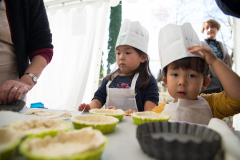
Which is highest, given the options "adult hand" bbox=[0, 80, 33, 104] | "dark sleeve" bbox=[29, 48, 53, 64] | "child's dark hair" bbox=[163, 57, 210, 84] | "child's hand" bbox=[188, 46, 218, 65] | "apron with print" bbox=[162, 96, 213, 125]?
"dark sleeve" bbox=[29, 48, 53, 64]

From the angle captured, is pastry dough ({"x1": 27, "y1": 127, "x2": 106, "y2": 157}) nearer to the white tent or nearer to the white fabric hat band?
the white fabric hat band

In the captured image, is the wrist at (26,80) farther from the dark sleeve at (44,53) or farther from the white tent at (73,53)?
the white tent at (73,53)

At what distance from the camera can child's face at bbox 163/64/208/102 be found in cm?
91

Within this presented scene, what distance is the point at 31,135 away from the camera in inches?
14.3

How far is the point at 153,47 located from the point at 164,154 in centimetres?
268

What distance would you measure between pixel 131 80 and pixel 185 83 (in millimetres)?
666

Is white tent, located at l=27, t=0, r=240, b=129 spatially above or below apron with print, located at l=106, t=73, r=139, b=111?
above

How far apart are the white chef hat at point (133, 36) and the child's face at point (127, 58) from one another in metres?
0.06

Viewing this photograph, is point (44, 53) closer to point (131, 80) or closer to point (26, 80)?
point (26, 80)

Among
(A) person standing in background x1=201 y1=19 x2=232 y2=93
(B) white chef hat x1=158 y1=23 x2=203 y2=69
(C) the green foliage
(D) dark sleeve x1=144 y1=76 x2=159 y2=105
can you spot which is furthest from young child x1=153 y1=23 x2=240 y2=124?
(C) the green foliage

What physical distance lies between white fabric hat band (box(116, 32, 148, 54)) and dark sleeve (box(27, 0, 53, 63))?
65cm

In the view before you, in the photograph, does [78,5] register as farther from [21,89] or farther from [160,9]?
[21,89]

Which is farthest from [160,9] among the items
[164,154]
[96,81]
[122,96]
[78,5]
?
→ [164,154]

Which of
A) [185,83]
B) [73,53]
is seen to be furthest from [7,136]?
[73,53]
